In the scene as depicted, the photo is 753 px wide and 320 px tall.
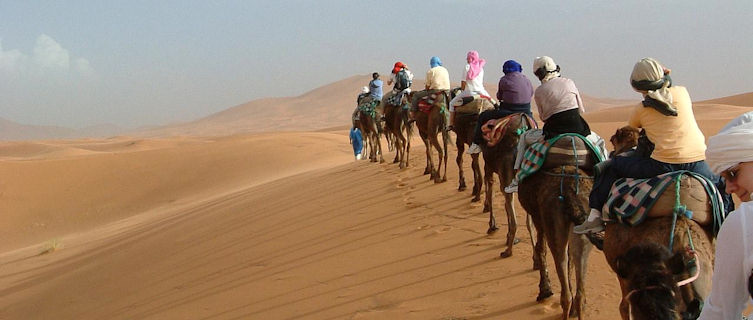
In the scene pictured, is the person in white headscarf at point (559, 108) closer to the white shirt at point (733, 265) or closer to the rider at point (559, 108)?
the rider at point (559, 108)

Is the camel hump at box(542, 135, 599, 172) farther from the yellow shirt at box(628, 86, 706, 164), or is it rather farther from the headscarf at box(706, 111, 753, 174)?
the headscarf at box(706, 111, 753, 174)

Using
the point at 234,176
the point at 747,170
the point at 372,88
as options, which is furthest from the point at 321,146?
the point at 747,170

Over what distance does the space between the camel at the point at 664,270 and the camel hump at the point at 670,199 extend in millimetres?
68

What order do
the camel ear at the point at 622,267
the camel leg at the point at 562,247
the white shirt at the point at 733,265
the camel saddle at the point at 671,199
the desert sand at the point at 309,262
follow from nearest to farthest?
the white shirt at the point at 733,265, the camel ear at the point at 622,267, the camel saddle at the point at 671,199, the camel leg at the point at 562,247, the desert sand at the point at 309,262

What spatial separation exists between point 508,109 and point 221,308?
14.9ft

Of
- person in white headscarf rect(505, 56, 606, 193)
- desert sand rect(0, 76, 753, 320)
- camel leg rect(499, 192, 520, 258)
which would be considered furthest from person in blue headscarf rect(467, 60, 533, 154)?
person in white headscarf rect(505, 56, 606, 193)

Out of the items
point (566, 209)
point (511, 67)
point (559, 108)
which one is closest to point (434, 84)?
point (511, 67)

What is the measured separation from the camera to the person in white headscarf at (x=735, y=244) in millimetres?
2029

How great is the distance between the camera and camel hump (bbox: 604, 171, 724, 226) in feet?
13.3

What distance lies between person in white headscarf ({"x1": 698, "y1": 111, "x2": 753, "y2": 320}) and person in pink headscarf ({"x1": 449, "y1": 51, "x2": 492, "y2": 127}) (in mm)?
8246

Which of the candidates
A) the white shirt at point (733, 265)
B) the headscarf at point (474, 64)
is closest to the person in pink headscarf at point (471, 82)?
the headscarf at point (474, 64)

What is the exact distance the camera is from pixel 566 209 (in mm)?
5465

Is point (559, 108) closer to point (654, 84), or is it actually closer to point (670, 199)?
point (654, 84)

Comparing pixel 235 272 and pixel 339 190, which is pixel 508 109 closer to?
pixel 235 272
